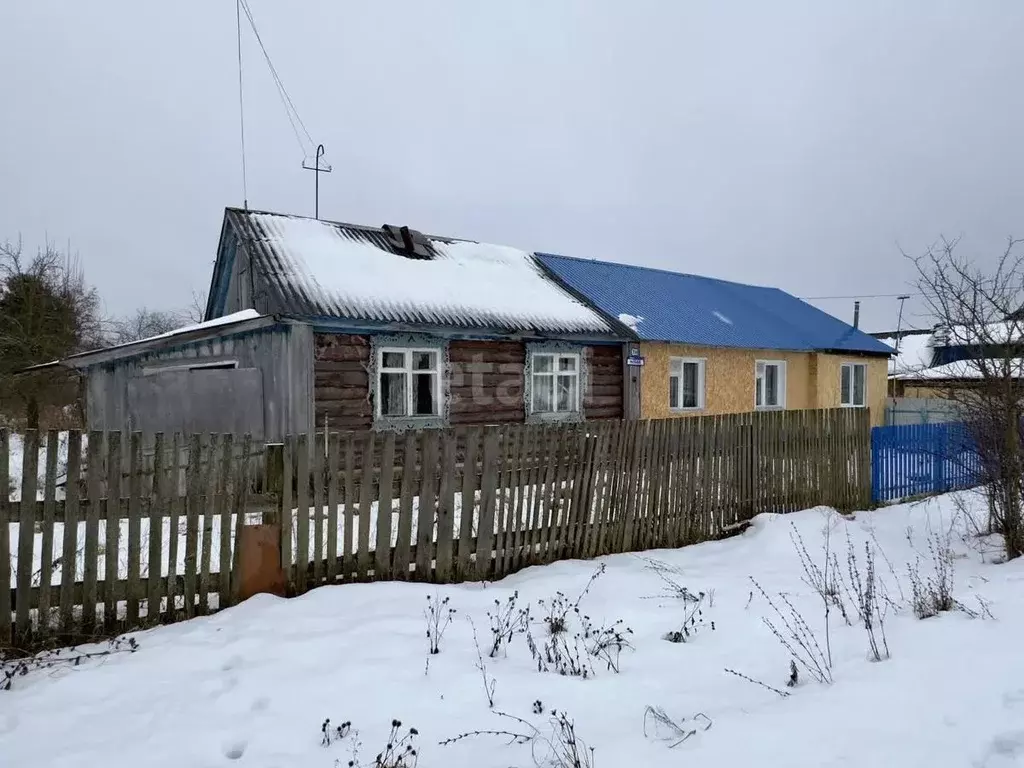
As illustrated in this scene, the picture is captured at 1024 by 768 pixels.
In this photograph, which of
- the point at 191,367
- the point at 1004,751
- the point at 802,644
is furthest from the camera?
the point at 191,367

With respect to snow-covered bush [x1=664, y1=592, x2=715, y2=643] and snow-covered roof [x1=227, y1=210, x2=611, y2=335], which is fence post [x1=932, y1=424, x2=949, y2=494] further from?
snow-covered bush [x1=664, y1=592, x2=715, y2=643]

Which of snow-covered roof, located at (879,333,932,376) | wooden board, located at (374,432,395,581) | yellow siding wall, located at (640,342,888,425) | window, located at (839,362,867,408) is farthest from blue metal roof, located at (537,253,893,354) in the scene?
snow-covered roof, located at (879,333,932,376)

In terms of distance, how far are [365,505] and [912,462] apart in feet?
30.1

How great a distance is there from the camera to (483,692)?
136 inches

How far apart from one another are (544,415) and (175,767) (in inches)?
445

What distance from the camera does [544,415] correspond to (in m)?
13.8

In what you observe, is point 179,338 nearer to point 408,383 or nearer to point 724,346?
point 408,383

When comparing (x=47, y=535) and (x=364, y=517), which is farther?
(x=364, y=517)

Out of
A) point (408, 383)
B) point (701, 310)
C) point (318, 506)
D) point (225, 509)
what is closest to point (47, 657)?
point (225, 509)

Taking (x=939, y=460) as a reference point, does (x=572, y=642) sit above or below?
below

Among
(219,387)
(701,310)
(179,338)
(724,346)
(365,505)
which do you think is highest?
(701,310)

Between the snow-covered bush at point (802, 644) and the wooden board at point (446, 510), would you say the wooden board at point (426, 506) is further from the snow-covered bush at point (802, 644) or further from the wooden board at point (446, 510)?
the snow-covered bush at point (802, 644)

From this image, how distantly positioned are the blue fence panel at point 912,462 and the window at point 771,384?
25.6ft

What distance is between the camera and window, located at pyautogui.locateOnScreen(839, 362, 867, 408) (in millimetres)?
20844
